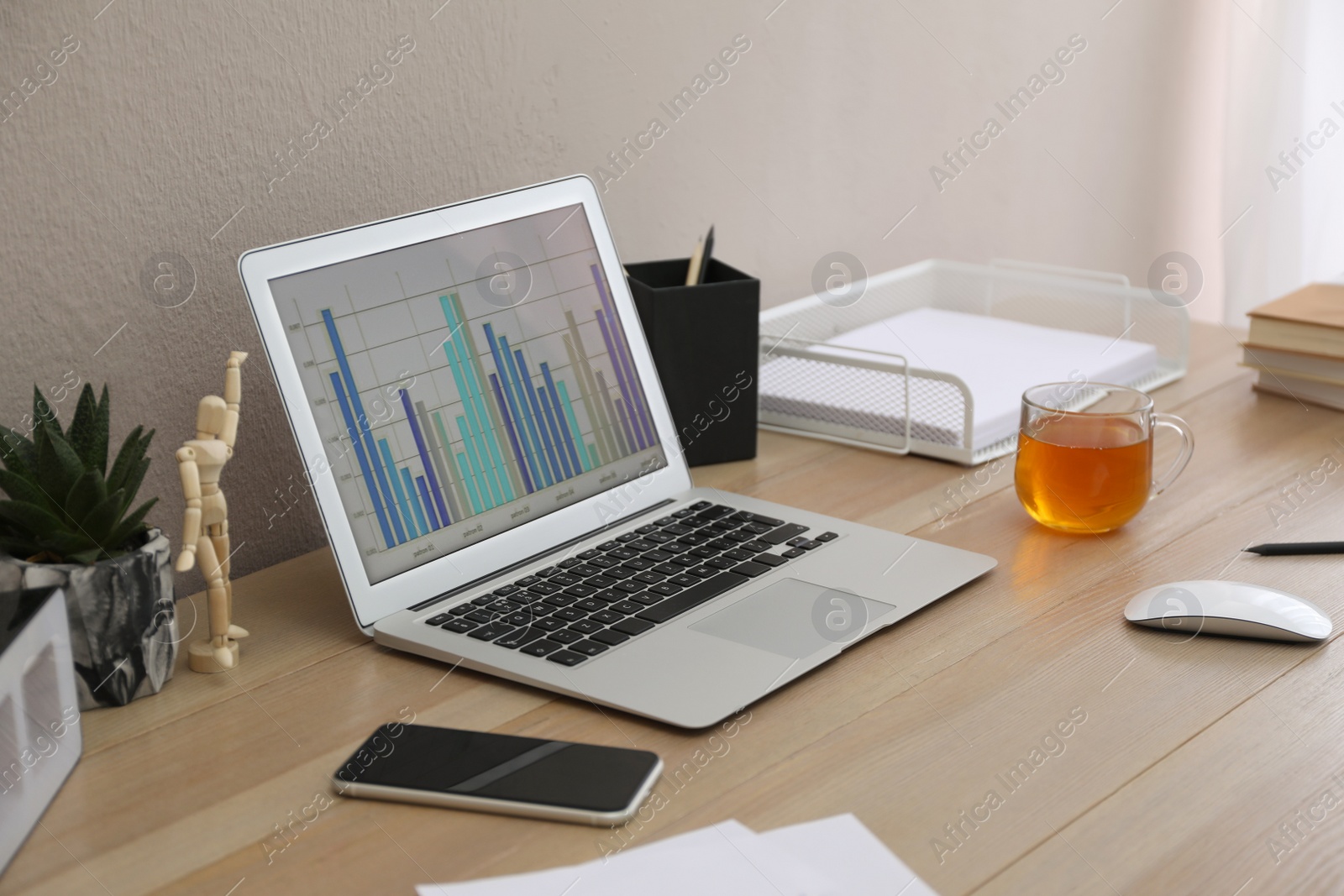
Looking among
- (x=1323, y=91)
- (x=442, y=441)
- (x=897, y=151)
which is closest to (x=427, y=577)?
(x=442, y=441)

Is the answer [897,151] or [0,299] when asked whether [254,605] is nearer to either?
[0,299]

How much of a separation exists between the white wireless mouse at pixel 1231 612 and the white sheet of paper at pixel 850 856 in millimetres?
308

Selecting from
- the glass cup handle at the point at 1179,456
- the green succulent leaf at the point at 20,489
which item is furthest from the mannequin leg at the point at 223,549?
the glass cup handle at the point at 1179,456

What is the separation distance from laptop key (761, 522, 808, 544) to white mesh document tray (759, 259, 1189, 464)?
0.79ft

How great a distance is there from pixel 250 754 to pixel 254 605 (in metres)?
0.22

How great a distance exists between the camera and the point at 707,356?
1081 millimetres

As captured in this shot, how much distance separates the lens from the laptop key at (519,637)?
76 cm

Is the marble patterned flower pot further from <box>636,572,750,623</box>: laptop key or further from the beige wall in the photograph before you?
<box>636,572,750,623</box>: laptop key

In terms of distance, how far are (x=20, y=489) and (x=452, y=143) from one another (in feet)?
1.67

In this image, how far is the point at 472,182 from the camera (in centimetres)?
109

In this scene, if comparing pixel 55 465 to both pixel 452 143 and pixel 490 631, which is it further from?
pixel 452 143

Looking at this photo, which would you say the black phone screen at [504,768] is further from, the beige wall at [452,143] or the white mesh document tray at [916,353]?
the white mesh document tray at [916,353]

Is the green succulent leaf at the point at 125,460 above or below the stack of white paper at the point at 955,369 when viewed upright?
above

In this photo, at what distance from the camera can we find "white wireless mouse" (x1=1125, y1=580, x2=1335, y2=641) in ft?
2.49
